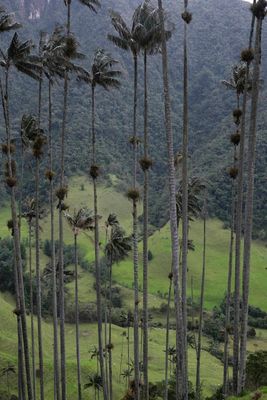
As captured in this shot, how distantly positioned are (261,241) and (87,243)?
188ft

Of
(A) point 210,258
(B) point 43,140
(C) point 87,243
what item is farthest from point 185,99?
(C) point 87,243

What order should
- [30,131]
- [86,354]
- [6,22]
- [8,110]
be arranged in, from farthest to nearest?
1. [86,354]
2. [30,131]
3. [8,110]
4. [6,22]

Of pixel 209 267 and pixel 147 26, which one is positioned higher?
pixel 147 26

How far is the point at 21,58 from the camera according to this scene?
2619 centimetres

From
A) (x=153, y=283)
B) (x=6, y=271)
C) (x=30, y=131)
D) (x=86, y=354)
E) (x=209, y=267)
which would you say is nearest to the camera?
(x=30, y=131)

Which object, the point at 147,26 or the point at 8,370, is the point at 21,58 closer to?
the point at 147,26

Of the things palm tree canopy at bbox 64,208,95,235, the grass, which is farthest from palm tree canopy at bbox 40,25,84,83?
the grass

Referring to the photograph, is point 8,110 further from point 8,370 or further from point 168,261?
point 168,261

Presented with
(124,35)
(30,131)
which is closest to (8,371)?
(30,131)

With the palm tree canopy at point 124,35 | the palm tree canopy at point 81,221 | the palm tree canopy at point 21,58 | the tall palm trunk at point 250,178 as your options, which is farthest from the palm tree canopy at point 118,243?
the tall palm trunk at point 250,178

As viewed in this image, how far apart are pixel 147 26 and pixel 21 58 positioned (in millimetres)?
6726

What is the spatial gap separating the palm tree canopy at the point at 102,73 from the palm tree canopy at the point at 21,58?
352 cm

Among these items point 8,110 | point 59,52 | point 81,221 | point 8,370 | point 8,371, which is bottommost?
point 8,371

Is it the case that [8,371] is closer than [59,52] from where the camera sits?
No
